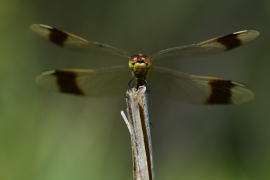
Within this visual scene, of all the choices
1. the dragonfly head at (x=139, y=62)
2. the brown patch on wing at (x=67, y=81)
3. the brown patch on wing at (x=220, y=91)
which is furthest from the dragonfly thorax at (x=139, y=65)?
the brown patch on wing at (x=67, y=81)

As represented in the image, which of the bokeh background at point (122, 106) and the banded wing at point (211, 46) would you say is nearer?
the banded wing at point (211, 46)

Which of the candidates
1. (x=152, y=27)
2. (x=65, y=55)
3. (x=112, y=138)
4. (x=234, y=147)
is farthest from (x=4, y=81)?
(x=152, y=27)

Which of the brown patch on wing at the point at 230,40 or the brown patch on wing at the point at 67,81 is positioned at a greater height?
the brown patch on wing at the point at 230,40

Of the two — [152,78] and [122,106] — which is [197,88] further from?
[122,106]

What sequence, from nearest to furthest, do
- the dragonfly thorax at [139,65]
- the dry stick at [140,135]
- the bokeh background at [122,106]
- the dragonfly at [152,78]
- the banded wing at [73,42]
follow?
1. the dry stick at [140,135]
2. the dragonfly thorax at [139,65]
3. the dragonfly at [152,78]
4. the banded wing at [73,42]
5. the bokeh background at [122,106]

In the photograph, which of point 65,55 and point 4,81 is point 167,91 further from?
point 65,55

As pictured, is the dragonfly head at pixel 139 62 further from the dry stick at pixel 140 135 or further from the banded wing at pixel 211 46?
the dry stick at pixel 140 135

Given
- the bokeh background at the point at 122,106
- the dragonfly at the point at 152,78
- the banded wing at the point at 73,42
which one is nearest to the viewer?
the dragonfly at the point at 152,78
